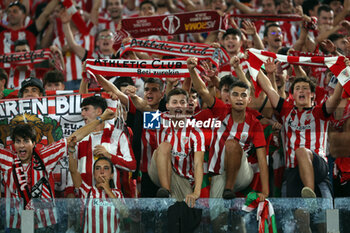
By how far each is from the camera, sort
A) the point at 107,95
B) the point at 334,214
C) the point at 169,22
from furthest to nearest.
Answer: the point at 169,22
the point at 107,95
the point at 334,214

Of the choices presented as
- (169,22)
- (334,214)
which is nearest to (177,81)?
(169,22)

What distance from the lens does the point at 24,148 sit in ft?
25.4

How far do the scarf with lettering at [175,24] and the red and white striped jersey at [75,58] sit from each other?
1.06 meters

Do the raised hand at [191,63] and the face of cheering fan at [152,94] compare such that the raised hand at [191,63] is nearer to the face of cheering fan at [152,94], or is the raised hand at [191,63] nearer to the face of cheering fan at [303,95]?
the face of cheering fan at [152,94]

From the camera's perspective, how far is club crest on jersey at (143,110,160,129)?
8.07 metres

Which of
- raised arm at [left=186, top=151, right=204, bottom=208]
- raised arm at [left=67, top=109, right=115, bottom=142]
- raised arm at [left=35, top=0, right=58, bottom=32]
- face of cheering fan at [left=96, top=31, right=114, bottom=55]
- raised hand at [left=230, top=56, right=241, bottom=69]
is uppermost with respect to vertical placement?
raised arm at [left=35, top=0, right=58, bottom=32]

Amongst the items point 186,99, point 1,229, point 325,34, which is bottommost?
point 1,229

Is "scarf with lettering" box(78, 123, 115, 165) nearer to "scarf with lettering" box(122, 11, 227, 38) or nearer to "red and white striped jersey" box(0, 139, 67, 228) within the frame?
"red and white striped jersey" box(0, 139, 67, 228)

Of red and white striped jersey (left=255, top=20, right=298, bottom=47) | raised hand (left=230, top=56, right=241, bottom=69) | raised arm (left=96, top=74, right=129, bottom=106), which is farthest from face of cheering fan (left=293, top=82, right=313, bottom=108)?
red and white striped jersey (left=255, top=20, right=298, bottom=47)

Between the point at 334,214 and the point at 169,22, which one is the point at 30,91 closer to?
the point at 169,22

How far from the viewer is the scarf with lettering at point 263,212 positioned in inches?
290

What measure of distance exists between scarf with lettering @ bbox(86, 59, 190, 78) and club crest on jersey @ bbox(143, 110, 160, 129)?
0.70 meters

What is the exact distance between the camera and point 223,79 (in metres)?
8.58

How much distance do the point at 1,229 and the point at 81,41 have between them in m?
4.87
